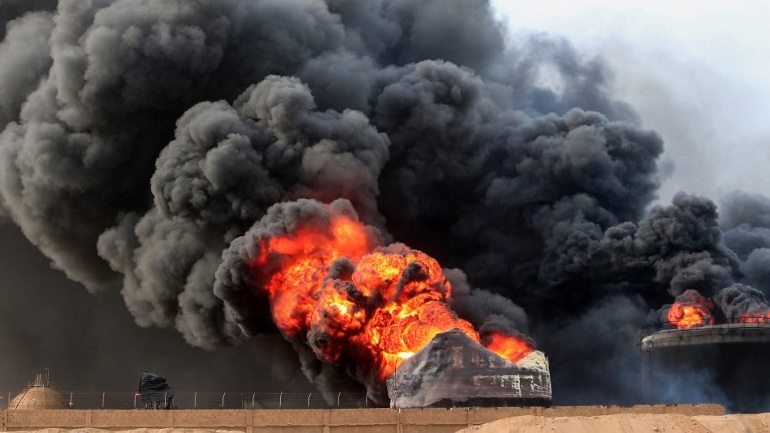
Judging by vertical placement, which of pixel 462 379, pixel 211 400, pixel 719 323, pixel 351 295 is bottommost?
pixel 462 379

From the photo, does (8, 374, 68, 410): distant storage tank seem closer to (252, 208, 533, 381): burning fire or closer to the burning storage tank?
(252, 208, 533, 381): burning fire

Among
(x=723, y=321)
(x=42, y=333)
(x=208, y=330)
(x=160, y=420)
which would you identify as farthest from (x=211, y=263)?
(x=723, y=321)

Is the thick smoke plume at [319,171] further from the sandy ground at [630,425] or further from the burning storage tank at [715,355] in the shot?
the sandy ground at [630,425]

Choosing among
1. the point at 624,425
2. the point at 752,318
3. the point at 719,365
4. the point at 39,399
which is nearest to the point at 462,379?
the point at 624,425

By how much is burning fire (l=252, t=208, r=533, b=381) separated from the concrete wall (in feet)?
35.0

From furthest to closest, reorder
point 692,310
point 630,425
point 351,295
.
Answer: point 692,310 → point 351,295 → point 630,425

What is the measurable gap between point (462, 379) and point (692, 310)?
89.4 ft

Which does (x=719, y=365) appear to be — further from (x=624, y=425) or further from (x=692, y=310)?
(x=624, y=425)

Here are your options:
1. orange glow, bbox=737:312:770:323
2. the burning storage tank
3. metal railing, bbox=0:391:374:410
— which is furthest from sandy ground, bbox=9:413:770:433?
orange glow, bbox=737:312:770:323

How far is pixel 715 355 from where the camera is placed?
8244cm

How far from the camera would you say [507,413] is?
60.6 metres

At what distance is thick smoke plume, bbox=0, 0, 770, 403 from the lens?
77.9m

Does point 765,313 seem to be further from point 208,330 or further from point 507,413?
point 208,330

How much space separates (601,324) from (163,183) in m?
38.1
